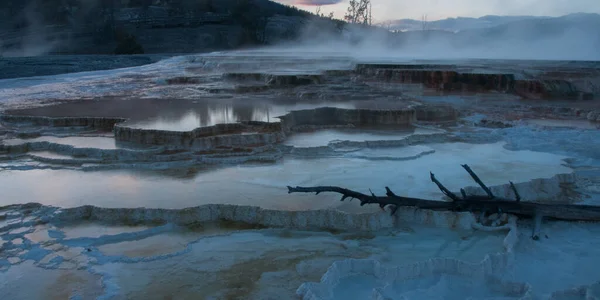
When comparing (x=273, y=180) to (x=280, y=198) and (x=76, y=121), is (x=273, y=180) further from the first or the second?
(x=76, y=121)

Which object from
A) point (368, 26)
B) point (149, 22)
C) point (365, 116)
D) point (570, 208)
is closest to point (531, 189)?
point (570, 208)

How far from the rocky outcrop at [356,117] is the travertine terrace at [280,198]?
0.02m

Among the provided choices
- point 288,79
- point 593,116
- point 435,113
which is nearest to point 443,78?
point 288,79

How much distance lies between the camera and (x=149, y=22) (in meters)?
33.9

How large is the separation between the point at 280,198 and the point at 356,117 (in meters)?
3.59

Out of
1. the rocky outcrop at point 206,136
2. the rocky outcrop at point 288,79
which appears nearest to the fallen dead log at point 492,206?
the rocky outcrop at point 206,136

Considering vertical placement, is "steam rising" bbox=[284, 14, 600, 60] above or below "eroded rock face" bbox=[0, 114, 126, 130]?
above

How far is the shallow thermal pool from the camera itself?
13.1ft

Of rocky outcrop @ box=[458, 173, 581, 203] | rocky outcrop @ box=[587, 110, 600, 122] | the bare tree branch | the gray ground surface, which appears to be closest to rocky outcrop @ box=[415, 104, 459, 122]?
rocky outcrop @ box=[587, 110, 600, 122]

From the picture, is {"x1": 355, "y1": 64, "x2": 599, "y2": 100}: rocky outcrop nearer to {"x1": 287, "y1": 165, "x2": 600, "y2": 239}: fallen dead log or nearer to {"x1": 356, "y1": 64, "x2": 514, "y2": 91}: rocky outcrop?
{"x1": 356, "y1": 64, "x2": 514, "y2": 91}: rocky outcrop

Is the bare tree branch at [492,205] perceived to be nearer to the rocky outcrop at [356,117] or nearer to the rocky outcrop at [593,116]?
the rocky outcrop at [356,117]

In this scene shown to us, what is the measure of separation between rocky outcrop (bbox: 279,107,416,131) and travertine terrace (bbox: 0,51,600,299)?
0.02m

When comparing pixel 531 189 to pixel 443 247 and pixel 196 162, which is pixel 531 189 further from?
pixel 196 162

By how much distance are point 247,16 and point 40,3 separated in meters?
15.9
